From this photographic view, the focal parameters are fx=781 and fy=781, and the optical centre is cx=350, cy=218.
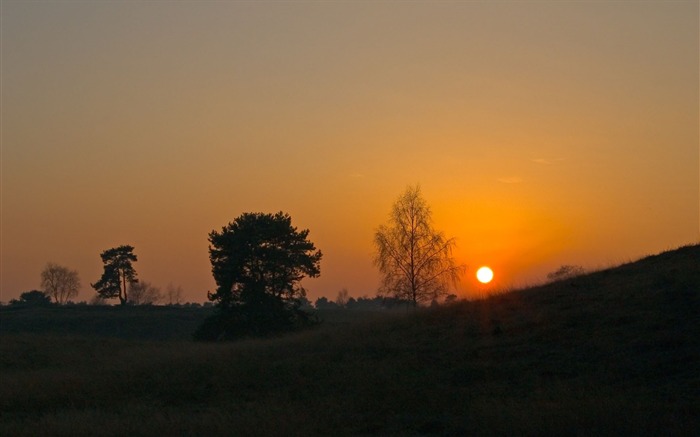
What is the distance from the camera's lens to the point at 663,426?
1418cm

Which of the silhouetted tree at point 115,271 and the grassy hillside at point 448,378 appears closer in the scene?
the grassy hillside at point 448,378

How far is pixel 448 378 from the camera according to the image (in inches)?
873

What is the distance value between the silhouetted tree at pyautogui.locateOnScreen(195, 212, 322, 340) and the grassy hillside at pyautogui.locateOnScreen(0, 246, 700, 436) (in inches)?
786

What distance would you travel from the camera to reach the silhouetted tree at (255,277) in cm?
5438

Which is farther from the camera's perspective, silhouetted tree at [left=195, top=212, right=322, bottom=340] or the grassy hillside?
silhouetted tree at [left=195, top=212, right=322, bottom=340]

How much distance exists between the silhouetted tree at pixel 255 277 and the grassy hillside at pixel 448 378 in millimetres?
19960

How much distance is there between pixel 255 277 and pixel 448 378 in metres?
35.5

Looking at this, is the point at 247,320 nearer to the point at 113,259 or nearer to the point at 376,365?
the point at 376,365

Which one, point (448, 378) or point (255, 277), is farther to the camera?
point (255, 277)

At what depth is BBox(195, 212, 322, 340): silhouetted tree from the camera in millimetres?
54375

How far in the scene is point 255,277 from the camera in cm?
5638

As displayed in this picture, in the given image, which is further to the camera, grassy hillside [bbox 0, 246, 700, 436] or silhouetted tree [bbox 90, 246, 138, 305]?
silhouetted tree [bbox 90, 246, 138, 305]

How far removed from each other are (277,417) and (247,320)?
3735 centimetres

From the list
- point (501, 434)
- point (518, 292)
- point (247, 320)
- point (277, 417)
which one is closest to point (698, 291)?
point (518, 292)
